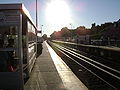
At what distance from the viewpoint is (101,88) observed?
29.4 ft

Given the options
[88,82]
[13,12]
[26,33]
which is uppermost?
[13,12]

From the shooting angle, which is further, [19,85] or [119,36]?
[119,36]

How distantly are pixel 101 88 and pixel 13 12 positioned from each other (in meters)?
4.42

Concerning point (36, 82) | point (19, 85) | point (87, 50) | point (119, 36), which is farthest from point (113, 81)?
point (119, 36)

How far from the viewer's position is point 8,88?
7883 millimetres

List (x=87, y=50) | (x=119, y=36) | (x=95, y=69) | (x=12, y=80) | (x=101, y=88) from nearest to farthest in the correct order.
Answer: (x=12, y=80)
(x=101, y=88)
(x=95, y=69)
(x=87, y=50)
(x=119, y=36)

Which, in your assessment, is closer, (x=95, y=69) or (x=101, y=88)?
(x=101, y=88)

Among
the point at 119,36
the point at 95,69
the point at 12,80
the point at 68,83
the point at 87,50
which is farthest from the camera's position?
the point at 119,36

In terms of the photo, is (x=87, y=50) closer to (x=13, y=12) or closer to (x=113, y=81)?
(x=113, y=81)

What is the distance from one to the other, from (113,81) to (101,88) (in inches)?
29.7

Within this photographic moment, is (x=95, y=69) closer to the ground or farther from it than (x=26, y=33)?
closer to the ground

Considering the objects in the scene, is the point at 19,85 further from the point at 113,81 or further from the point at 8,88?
the point at 113,81

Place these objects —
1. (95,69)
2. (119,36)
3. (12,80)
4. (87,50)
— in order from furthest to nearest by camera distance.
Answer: (119,36) < (87,50) < (95,69) < (12,80)

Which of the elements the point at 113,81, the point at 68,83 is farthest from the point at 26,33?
the point at 113,81
